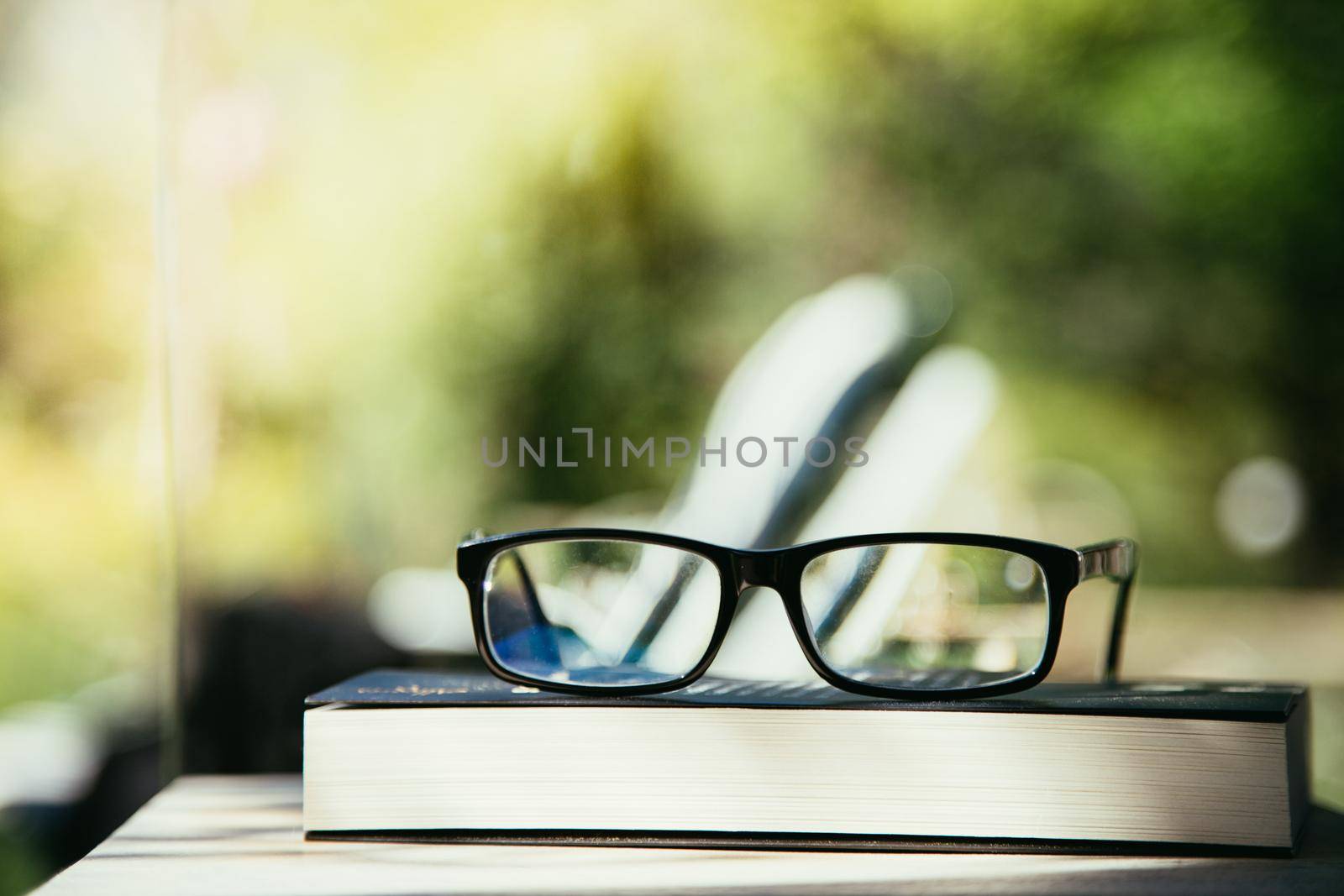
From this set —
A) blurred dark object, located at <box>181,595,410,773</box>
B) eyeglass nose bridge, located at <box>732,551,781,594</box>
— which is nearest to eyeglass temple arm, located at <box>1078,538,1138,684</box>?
eyeglass nose bridge, located at <box>732,551,781,594</box>

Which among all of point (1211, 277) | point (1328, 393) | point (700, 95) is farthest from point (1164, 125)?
point (700, 95)

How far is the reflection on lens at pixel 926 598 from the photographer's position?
35 centimetres

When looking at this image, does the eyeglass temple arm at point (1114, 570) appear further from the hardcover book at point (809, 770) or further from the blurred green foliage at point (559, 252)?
the blurred green foliage at point (559, 252)

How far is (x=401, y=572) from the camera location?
29.8 inches

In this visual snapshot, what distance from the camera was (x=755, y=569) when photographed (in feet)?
1.12

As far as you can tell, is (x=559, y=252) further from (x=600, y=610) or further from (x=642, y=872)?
(x=642, y=872)

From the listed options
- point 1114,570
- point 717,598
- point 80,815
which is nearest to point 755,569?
point 717,598

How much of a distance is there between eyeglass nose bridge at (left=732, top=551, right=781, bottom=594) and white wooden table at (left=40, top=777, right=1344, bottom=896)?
86 millimetres

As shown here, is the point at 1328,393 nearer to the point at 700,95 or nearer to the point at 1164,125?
the point at 1164,125

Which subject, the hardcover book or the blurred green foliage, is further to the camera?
the blurred green foliage

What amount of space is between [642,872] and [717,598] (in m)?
0.10

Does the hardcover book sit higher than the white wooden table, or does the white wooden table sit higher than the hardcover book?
the hardcover book

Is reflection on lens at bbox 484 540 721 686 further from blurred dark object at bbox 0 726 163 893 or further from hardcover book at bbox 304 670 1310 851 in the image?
blurred dark object at bbox 0 726 163 893

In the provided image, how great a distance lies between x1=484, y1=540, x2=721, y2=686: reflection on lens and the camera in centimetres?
36
